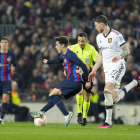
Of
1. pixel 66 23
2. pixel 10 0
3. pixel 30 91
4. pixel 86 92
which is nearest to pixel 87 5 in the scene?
pixel 66 23

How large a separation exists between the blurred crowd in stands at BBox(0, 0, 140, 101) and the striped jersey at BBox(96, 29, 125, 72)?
4.48 m

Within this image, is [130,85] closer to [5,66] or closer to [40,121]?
[40,121]

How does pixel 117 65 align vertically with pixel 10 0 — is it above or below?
below

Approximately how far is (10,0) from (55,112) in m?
8.62

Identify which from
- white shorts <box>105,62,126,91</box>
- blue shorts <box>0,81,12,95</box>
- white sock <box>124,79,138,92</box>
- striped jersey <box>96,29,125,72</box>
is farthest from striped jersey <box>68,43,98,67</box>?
blue shorts <box>0,81,12,95</box>

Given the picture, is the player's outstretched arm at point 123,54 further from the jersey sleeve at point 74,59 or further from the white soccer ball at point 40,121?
the white soccer ball at point 40,121

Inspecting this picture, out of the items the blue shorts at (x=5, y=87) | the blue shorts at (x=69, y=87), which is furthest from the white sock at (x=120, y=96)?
the blue shorts at (x=5, y=87)

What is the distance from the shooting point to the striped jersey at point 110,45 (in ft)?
27.7

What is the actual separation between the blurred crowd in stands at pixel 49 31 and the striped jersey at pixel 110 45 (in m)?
4.48

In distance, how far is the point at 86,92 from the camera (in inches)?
393

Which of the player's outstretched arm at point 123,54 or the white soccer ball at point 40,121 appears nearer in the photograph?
the player's outstretched arm at point 123,54

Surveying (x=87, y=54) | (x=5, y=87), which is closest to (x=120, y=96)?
(x=87, y=54)

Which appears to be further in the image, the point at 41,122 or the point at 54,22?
the point at 54,22

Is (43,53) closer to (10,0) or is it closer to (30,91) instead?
(30,91)
